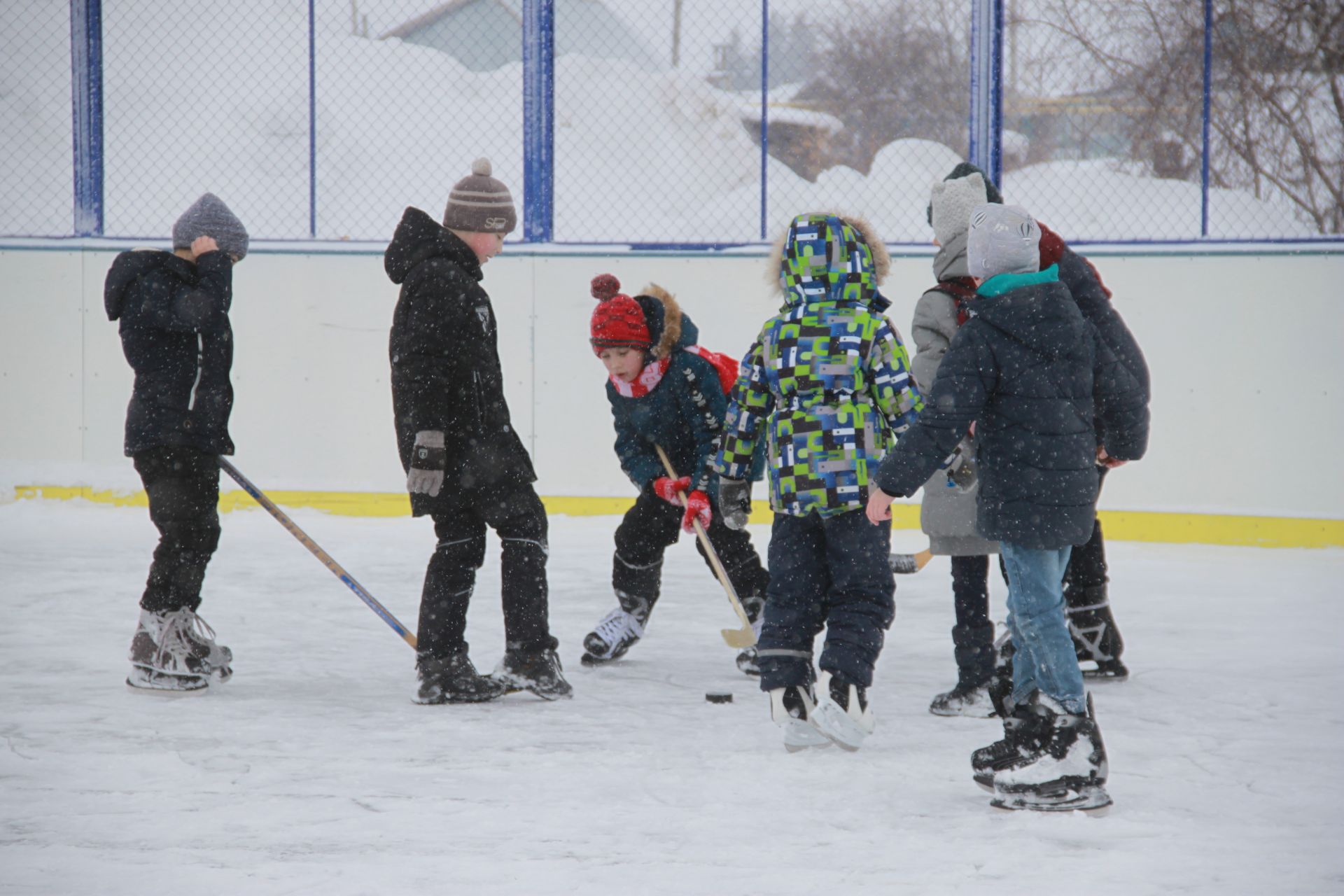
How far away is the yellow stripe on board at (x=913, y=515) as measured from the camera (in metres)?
6.05

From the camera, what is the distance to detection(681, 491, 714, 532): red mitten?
12.1 ft

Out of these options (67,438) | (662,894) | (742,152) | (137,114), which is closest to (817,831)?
(662,894)

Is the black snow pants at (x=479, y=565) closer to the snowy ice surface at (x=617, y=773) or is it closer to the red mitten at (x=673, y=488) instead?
the snowy ice surface at (x=617, y=773)

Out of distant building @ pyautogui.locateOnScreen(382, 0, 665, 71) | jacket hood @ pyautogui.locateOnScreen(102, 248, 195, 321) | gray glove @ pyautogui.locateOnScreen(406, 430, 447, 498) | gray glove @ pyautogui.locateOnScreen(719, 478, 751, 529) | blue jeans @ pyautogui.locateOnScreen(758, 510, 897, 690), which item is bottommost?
blue jeans @ pyautogui.locateOnScreen(758, 510, 897, 690)

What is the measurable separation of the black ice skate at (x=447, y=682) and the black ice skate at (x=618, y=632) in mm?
537

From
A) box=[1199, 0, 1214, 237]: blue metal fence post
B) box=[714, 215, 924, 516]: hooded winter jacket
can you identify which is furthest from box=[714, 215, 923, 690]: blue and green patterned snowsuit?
box=[1199, 0, 1214, 237]: blue metal fence post

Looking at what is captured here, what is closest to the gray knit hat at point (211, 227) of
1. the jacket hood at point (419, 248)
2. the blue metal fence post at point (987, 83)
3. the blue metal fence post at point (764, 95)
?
the jacket hood at point (419, 248)

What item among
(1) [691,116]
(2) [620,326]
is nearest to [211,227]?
(2) [620,326]

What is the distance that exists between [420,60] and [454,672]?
892cm

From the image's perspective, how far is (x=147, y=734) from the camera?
3230 millimetres

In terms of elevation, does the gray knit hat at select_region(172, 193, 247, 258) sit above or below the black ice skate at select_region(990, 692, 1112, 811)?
above

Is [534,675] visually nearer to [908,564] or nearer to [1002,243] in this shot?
[908,564]

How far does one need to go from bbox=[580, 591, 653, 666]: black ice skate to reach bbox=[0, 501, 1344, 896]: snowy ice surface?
0.25 ft

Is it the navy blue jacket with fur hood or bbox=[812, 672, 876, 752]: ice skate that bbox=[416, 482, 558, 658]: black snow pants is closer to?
the navy blue jacket with fur hood
